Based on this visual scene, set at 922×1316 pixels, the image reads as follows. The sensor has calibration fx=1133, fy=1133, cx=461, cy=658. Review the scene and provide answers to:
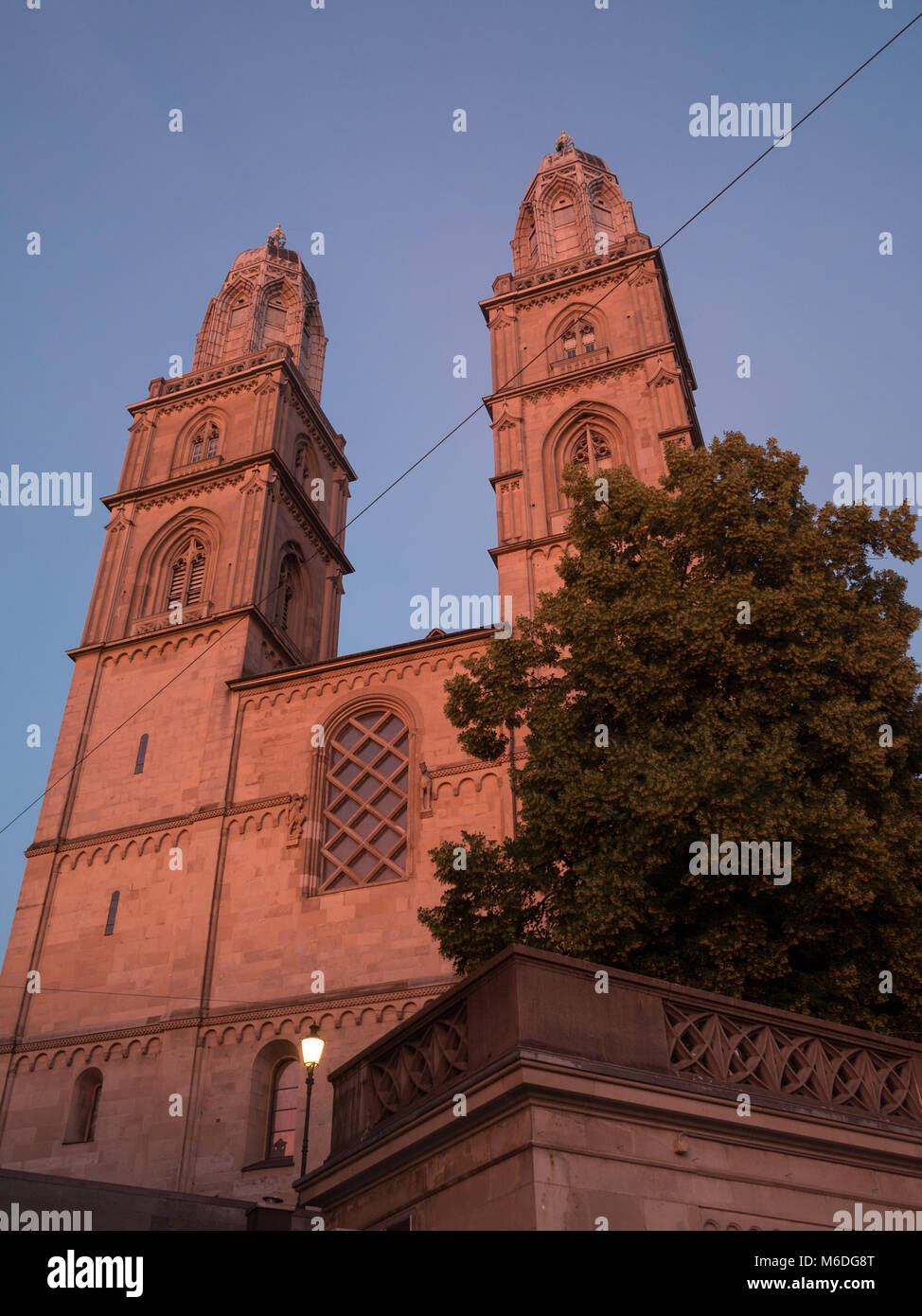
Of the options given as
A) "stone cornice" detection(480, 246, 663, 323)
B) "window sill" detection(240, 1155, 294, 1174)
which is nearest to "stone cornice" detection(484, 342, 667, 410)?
"stone cornice" detection(480, 246, 663, 323)

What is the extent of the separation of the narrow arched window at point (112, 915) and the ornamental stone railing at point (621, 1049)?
1586 centimetres

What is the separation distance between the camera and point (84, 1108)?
2330 centimetres

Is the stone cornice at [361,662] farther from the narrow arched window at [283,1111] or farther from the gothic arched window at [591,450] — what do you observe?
the narrow arched window at [283,1111]

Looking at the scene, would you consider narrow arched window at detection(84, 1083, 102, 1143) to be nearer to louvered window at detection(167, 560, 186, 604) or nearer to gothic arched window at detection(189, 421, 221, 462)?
louvered window at detection(167, 560, 186, 604)

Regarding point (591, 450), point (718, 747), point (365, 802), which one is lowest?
point (718, 747)

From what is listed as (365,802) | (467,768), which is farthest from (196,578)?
(467,768)

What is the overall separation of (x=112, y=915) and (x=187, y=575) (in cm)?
1074

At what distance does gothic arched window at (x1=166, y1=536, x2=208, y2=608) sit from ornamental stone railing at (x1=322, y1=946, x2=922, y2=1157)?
22577 mm

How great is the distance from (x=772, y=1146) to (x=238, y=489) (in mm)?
27501

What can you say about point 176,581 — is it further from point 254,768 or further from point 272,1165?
point 272,1165

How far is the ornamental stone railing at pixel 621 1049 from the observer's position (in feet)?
27.6

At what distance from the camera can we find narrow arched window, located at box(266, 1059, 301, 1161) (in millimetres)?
21500

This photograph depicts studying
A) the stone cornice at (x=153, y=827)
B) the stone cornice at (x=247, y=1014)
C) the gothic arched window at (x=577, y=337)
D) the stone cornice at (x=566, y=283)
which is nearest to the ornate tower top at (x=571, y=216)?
the stone cornice at (x=566, y=283)
